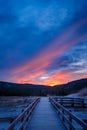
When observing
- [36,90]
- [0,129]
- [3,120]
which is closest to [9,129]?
[0,129]

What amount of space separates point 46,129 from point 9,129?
14.8 ft

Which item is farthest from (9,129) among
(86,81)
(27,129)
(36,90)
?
(86,81)

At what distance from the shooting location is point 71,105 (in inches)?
1321

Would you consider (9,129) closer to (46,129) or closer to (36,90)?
(46,129)

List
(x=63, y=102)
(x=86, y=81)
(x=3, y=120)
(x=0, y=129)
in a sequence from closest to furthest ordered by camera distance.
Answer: (x=0, y=129) → (x=3, y=120) → (x=63, y=102) → (x=86, y=81)

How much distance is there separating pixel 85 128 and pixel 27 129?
4.51 metres

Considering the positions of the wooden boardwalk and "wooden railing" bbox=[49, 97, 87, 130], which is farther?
the wooden boardwalk

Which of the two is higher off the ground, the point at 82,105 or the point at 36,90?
the point at 36,90

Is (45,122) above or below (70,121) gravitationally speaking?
below

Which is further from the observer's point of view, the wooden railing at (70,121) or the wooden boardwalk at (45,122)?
the wooden boardwalk at (45,122)

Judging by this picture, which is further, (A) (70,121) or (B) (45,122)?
(B) (45,122)

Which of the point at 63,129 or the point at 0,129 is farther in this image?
the point at 0,129

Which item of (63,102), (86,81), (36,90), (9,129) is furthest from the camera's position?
(86,81)

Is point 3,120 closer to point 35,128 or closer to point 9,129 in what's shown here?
point 35,128
